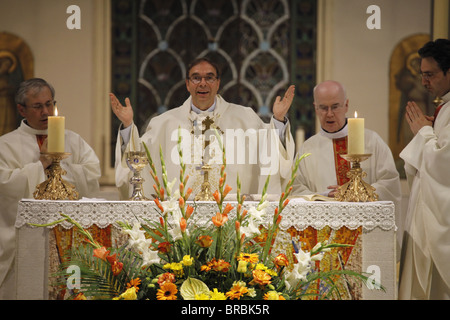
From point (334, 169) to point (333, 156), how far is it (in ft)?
0.33

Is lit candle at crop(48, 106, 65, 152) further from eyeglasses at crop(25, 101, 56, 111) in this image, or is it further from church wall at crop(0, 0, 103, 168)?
church wall at crop(0, 0, 103, 168)

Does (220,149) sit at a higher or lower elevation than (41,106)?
lower

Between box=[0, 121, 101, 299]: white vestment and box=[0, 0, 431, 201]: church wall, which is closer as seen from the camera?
box=[0, 121, 101, 299]: white vestment

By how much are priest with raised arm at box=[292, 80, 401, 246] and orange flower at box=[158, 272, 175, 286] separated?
8.04ft

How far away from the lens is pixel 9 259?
4.23 metres

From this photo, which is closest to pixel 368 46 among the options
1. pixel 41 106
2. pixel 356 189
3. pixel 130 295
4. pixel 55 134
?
pixel 41 106

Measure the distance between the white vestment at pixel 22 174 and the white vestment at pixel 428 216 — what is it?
7.05ft

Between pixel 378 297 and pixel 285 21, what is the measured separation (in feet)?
14.9

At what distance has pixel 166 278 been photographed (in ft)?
6.31

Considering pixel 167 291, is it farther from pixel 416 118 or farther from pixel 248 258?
pixel 416 118

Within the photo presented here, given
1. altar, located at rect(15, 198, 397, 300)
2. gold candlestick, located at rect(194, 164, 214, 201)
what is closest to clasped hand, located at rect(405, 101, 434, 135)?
altar, located at rect(15, 198, 397, 300)

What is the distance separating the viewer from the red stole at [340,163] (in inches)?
179

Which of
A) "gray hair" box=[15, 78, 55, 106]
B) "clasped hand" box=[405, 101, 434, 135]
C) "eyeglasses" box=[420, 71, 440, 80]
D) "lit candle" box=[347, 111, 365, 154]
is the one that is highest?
"eyeglasses" box=[420, 71, 440, 80]

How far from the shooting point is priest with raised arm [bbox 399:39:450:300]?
Result: 12.0 ft
